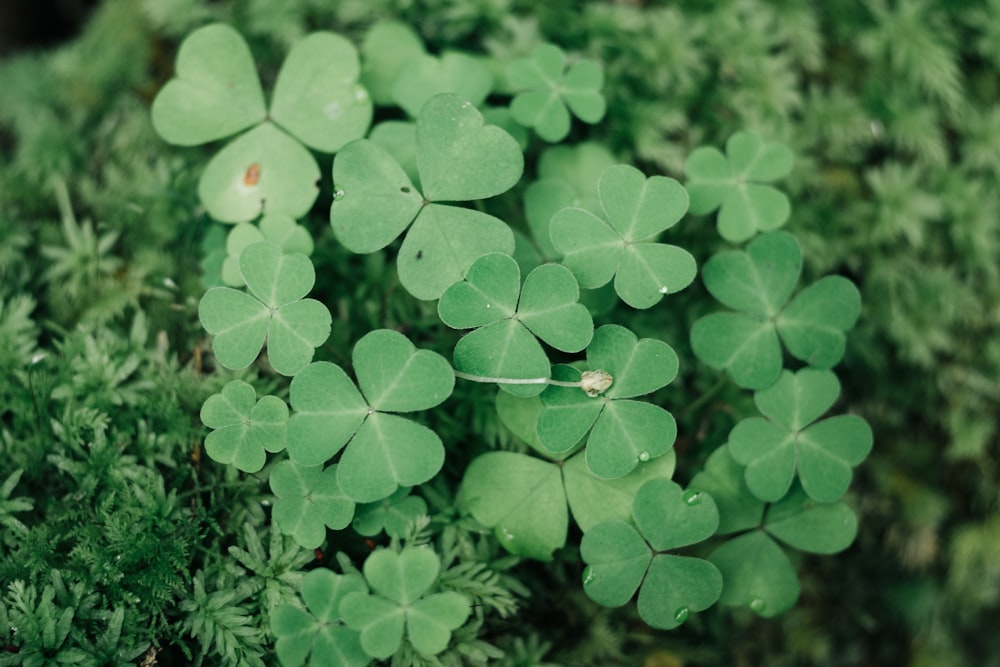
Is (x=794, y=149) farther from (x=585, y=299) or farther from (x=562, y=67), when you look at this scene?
(x=585, y=299)

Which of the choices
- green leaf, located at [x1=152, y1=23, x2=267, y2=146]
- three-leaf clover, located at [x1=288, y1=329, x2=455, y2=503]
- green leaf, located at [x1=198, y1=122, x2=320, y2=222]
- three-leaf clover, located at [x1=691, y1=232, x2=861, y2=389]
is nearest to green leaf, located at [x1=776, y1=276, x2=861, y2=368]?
three-leaf clover, located at [x1=691, y1=232, x2=861, y2=389]

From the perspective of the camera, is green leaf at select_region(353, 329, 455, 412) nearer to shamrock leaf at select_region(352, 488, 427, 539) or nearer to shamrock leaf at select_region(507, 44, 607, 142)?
shamrock leaf at select_region(352, 488, 427, 539)

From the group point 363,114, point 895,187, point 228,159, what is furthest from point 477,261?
point 895,187

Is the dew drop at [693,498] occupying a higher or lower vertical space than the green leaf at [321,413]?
lower

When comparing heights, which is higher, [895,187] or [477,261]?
[477,261]

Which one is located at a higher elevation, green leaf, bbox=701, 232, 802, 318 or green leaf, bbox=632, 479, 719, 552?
green leaf, bbox=701, 232, 802, 318

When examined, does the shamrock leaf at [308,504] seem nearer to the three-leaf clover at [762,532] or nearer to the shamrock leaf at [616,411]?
the shamrock leaf at [616,411]

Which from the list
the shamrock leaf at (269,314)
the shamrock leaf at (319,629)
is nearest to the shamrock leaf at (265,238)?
the shamrock leaf at (269,314)
